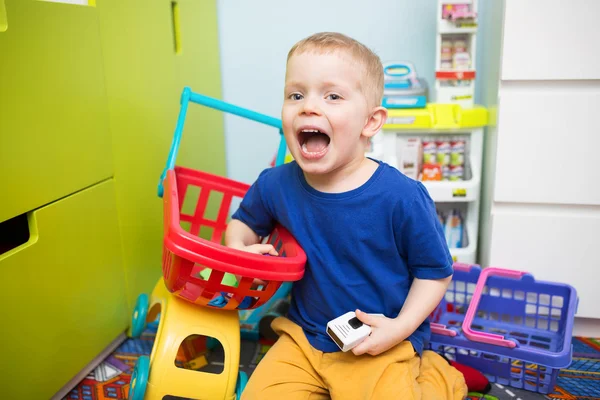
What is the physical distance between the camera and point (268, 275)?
858 mm

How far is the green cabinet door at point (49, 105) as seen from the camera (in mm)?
893

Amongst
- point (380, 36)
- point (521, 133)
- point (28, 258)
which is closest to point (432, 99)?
point (380, 36)

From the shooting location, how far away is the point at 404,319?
0.88 meters

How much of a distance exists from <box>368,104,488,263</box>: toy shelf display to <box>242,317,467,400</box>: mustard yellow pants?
56 cm

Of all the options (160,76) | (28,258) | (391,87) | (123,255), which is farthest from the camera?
(391,87)

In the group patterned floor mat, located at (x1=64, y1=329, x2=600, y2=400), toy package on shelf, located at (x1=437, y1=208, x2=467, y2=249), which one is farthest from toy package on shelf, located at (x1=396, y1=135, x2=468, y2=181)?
patterned floor mat, located at (x1=64, y1=329, x2=600, y2=400)

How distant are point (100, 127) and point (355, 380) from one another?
2.32 ft

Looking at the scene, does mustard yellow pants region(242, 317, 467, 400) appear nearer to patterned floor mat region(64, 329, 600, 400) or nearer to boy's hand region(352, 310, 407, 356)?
boy's hand region(352, 310, 407, 356)

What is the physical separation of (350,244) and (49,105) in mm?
578

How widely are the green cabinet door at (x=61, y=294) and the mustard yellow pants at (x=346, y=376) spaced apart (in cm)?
38

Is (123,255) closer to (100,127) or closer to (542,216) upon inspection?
(100,127)

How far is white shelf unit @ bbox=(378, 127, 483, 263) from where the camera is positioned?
1.42 metres

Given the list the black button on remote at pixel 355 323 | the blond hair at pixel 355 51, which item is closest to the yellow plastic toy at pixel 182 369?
the black button on remote at pixel 355 323

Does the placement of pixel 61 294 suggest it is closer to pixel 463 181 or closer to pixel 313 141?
pixel 313 141
